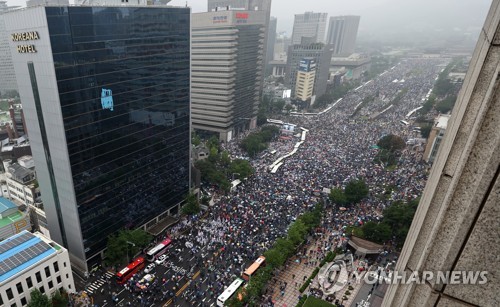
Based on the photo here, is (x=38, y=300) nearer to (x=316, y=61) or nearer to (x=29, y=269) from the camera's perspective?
(x=29, y=269)

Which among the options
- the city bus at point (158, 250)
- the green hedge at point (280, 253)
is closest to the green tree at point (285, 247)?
the green hedge at point (280, 253)

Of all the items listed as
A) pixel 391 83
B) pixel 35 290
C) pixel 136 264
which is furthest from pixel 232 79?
pixel 391 83

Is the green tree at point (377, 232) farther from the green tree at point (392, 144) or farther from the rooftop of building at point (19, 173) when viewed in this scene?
the rooftop of building at point (19, 173)

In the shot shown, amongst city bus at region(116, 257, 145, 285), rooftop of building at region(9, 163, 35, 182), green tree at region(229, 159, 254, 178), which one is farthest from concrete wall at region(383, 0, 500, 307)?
rooftop of building at region(9, 163, 35, 182)

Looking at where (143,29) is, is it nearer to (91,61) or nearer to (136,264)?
(91,61)

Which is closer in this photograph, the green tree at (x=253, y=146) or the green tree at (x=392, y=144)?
the green tree at (x=392, y=144)

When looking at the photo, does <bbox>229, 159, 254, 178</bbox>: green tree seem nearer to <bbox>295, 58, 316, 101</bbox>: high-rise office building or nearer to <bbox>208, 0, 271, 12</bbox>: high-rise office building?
<bbox>295, 58, 316, 101</bbox>: high-rise office building
